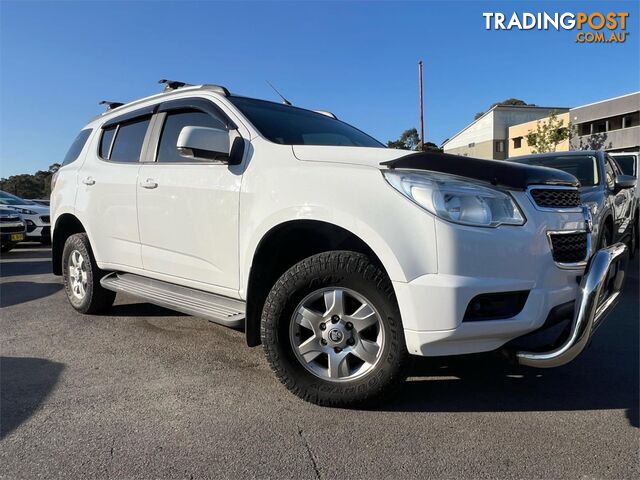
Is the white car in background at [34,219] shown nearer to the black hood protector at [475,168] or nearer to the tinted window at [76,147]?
the tinted window at [76,147]

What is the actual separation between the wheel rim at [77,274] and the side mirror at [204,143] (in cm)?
225

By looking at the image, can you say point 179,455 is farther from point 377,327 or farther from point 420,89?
point 420,89

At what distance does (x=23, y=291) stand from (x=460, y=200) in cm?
602

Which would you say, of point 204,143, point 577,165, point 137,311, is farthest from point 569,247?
point 577,165

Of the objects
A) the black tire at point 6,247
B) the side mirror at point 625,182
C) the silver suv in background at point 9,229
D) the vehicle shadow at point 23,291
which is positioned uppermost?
the side mirror at point 625,182

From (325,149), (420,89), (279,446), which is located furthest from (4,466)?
(420,89)

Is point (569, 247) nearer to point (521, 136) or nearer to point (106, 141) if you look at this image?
point (106, 141)

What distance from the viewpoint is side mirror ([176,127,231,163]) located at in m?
3.00

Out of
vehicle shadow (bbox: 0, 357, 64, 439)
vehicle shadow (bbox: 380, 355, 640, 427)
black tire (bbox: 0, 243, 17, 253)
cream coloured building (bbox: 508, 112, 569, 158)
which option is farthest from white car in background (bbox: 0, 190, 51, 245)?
cream coloured building (bbox: 508, 112, 569, 158)

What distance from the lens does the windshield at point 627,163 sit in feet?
33.7

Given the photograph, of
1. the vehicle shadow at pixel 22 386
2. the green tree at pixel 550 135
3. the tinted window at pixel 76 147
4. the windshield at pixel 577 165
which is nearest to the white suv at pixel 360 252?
the vehicle shadow at pixel 22 386

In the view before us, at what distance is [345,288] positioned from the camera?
262cm

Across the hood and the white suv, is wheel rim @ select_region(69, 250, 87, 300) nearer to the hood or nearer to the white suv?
the white suv

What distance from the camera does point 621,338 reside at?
4035 mm
